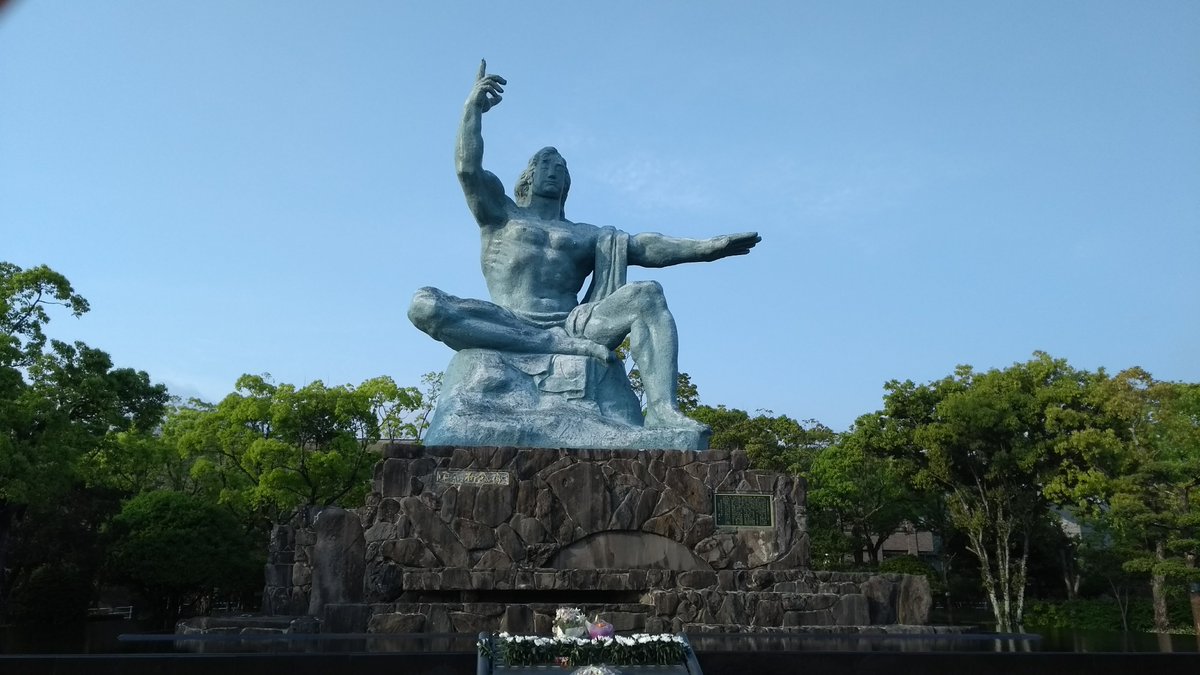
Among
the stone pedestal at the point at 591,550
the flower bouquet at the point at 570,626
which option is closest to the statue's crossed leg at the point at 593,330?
the stone pedestal at the point at 591,550

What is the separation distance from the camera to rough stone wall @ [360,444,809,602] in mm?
8328

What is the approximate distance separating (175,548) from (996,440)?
15.2m

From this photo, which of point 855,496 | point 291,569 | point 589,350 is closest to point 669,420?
point 589,350

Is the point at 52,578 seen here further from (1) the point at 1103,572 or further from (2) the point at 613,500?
(1) the point at 1103,572

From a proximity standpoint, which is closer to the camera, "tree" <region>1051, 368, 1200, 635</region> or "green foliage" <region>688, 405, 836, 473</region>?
"tree" <region>1051, 368, 1200, 635</region>

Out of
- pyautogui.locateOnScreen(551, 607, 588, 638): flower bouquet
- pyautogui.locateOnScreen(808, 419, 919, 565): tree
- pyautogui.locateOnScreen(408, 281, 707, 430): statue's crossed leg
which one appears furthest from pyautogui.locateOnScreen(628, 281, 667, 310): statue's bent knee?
pyautogui.locateOnScreen(808, 419, 919, 565): tree

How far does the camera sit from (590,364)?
983 centimetres

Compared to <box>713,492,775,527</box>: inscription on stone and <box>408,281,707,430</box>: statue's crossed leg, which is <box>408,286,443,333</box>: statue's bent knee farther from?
<box>713,492,775,527</box>: inscription on stone

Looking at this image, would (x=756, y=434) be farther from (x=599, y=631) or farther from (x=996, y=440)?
(x=599, y=631)

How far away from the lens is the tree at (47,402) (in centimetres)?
1455


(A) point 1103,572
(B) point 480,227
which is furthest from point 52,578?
(A) point 1103,572

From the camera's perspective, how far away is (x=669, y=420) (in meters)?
9.41

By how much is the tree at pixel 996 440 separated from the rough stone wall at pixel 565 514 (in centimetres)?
1138

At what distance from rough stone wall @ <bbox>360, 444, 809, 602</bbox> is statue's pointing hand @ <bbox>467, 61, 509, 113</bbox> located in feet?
12.0
